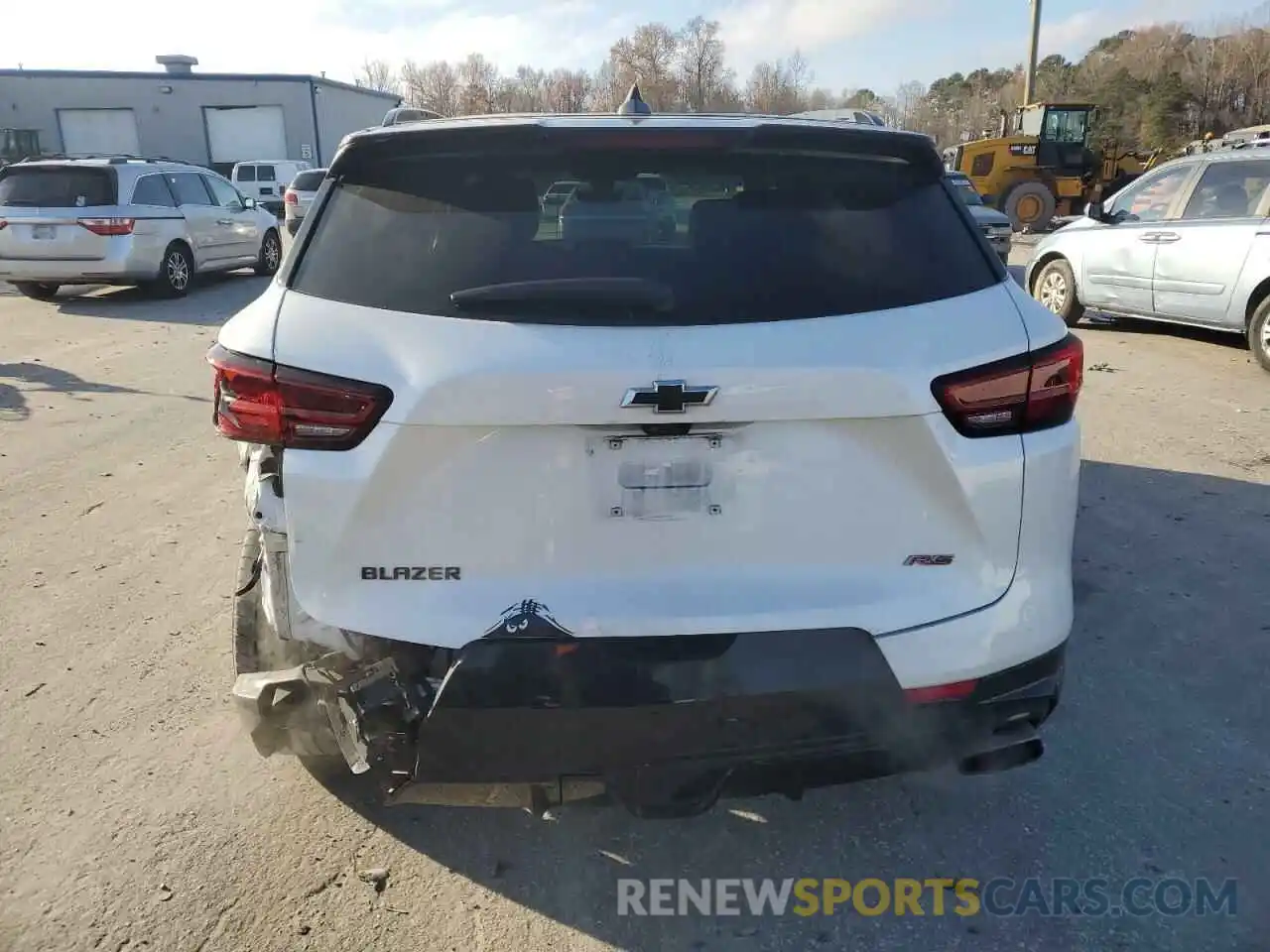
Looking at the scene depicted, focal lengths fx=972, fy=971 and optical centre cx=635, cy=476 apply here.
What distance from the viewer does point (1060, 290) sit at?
1098 cm

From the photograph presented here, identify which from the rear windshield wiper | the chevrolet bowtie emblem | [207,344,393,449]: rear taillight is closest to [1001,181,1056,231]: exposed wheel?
the rear windshield wiper

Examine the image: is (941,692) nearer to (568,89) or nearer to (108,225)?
(108,225)

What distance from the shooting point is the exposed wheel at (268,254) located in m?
16.5

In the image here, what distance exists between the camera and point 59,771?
10.2ft

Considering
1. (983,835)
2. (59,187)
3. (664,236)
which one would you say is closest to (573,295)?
(664,236)

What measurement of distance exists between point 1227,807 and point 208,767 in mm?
3143

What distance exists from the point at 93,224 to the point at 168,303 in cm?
136

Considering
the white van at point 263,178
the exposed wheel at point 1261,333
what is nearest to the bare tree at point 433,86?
the white van at point 263,178

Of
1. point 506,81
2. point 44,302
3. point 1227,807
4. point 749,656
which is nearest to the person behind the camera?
point 749,656

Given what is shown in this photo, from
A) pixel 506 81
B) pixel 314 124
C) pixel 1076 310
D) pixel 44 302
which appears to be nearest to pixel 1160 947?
pixel 1076 310

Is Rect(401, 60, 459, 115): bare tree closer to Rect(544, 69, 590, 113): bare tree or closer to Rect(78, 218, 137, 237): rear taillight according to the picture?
Rect(544, 69, 590, 113): bare tree

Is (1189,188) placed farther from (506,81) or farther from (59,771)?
(506,81)

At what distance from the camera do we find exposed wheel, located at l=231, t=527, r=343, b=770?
7.82ft

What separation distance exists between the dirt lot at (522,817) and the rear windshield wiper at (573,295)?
1566 millimetres
